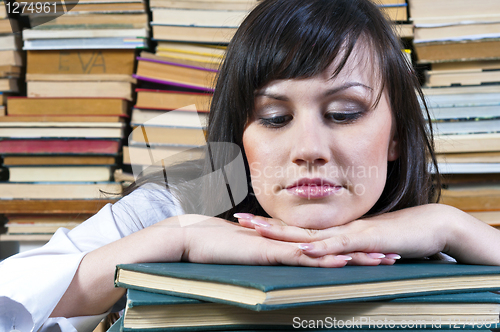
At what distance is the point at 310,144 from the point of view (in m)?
0.64

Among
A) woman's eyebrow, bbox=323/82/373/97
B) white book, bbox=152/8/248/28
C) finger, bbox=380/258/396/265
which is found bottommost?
finger, bbox=380/258/396/265

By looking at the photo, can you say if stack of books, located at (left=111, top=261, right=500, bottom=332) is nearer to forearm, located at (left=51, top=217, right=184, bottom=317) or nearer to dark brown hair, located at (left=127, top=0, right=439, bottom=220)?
forearm, located at (left=51, top=217, right=184, bottom=317)

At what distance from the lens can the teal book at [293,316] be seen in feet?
1.46

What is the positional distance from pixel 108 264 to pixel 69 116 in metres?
0.85

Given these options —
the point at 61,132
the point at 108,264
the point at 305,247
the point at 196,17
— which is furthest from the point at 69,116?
the point at 305,247

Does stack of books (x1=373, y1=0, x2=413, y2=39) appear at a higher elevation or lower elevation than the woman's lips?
higher

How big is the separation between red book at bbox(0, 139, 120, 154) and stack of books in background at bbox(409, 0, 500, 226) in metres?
1.01

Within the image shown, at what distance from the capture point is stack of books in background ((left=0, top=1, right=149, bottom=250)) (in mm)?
1332

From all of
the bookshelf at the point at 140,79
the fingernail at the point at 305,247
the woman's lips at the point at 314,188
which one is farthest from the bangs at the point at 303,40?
the bookshelf at the point at 140,79

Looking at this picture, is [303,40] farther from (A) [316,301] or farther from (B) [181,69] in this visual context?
(B) [181,69]

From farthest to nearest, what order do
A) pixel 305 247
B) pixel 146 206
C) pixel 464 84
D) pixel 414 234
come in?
pixel 464 84 → pixel 146 206 → pixel 414 234 → pixel 305 247

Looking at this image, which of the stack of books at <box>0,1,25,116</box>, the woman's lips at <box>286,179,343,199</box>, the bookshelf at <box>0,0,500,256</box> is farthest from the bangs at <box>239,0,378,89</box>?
the stack of books at <box>0,1,25,116</box>

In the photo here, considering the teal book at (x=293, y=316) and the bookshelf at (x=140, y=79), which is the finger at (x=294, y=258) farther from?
the bookshelf at (x=140, y=79)

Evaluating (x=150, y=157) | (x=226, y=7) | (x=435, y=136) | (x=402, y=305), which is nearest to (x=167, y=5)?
(x=226, y=7)
